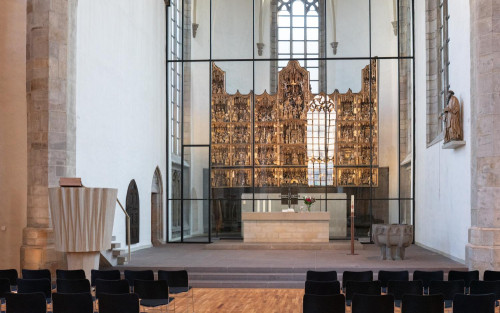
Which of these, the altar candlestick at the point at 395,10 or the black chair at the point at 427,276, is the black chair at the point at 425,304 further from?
the altar candlestick at the point at 395,10

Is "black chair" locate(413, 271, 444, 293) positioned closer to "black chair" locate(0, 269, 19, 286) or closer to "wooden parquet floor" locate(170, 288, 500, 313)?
"wooden parquet floor" locate(170, 288, 500, 313)

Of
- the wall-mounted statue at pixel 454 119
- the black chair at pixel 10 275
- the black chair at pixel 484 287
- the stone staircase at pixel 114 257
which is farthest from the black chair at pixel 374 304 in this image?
the wall-mounted statue at pixel 454 119

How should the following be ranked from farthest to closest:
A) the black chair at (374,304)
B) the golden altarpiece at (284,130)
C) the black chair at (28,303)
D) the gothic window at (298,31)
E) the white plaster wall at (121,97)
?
1. the gothic window at (298,31)
2. the golden altarpiece at (284,130)
3. the white plaster wall at (121,97)
4. the black chair at (28,303)
5. the black chair at (374,304)

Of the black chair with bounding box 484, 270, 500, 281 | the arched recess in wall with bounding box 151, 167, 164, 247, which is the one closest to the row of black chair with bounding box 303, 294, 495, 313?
the black chair with bounding box 484, 270, 500, 281

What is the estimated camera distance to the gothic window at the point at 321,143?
24.0m

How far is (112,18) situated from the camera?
18234 mm

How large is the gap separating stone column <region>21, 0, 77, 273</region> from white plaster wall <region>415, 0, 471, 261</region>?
9409 mm

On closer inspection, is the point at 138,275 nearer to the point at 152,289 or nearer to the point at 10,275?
the point at 152,289

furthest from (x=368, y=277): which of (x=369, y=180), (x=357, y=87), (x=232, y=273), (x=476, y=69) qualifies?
(x=357, y=87)

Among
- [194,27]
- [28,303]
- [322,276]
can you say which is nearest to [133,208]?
[194,27]

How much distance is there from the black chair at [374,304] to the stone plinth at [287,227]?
12.8 metres

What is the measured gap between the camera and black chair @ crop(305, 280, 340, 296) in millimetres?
9570

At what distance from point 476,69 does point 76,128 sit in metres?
9.17

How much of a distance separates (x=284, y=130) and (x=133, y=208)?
6900 millimetres
